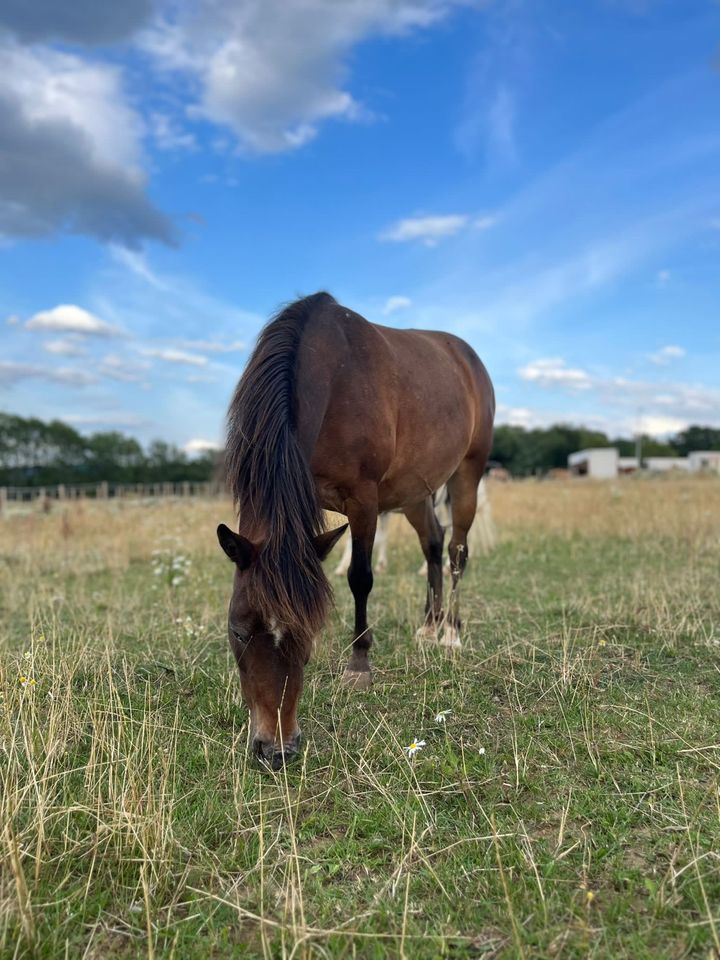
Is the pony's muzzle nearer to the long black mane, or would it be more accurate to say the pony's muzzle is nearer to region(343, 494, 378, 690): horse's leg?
the long black mane

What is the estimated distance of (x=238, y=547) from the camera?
2994mm

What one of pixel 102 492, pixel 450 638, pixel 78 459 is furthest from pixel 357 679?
pixel 78 459

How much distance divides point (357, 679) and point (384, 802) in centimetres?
138

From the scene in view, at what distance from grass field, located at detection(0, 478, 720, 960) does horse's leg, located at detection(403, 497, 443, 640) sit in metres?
0.37

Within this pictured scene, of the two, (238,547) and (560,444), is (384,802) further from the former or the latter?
(560,444)

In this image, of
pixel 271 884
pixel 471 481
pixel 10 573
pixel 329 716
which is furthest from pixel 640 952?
pixel 10 573

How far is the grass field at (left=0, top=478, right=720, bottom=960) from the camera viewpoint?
1.98 meters

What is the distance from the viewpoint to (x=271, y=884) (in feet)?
7.23

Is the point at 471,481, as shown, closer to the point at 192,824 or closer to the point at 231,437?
the point at 231,437

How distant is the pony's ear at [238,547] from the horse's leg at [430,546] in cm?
271

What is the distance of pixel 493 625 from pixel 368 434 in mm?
2451

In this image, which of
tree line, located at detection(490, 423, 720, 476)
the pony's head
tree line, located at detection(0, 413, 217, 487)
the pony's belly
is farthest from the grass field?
tree line, located at detection(490, 423, 720, 476)

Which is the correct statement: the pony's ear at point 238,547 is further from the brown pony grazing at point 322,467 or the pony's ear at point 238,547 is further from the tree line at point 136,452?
the tree line at point 136,452

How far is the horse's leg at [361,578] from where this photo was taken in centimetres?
→ 409
